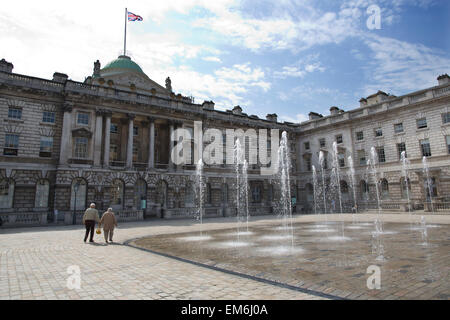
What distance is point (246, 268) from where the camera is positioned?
267 inches

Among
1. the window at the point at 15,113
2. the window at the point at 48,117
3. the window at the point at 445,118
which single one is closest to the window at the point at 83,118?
the window at the point at 48,117

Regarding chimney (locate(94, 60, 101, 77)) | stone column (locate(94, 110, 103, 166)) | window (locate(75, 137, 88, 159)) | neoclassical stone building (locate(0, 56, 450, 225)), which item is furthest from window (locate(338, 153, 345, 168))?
chimney (locate(94, 60, 101, 77))

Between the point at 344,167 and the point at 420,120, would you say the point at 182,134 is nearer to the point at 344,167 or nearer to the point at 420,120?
the point at 344,167

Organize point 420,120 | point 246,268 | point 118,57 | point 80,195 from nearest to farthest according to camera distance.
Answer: point 246,268, point 80,195, point 420,120, point 118,57

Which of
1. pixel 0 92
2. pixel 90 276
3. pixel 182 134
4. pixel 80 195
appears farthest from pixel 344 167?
pixel 0 92

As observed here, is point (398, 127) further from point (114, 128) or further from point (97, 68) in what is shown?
point (97, 68)

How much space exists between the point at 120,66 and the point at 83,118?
15.5 meters

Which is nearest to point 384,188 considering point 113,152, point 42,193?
point 113,152

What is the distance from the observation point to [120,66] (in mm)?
42562

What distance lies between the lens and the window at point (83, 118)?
99.9 ft

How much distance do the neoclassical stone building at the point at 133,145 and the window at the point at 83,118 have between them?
0.11 meters

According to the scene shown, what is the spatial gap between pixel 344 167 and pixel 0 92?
42260 millimetres

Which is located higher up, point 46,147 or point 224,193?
point 46,147

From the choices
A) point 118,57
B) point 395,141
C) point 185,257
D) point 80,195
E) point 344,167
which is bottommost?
point 185,257
